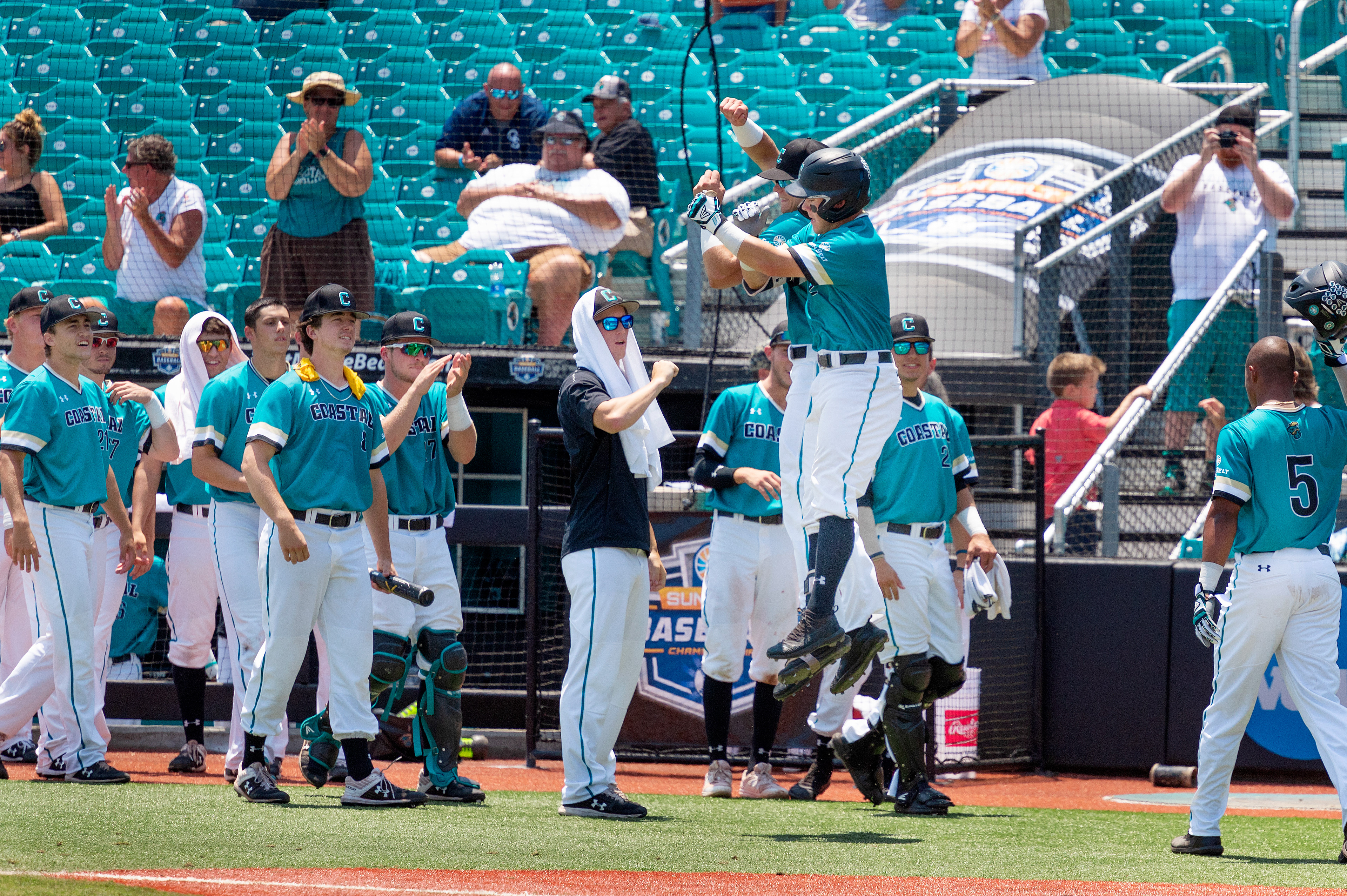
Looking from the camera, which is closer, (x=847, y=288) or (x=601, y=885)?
(x=601, y=885)

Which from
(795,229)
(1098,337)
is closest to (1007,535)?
(1098,337)

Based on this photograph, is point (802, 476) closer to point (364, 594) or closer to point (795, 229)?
point (795, 229)

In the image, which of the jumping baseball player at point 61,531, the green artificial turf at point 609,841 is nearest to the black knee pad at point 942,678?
the green artificial turf at point 609,841

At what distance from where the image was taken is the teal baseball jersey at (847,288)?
16.2ft

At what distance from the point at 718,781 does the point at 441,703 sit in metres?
1.51

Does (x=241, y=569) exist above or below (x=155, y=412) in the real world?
below

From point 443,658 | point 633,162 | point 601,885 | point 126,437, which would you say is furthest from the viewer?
point 633,162

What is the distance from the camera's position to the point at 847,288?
4.96 metres

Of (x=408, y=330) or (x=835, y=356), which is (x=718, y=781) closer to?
(x=408, y=330)

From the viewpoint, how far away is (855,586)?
16.6 feet

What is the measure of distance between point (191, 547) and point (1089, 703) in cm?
492

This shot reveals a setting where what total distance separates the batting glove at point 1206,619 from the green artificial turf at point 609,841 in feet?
2.47

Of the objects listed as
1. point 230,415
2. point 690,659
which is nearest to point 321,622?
point 230,415

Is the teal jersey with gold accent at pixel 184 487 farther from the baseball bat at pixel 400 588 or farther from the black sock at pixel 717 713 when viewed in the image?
the black sock at pixel 717 713
